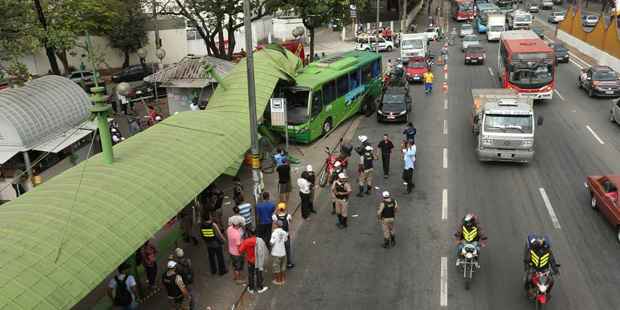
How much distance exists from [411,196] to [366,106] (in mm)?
11627

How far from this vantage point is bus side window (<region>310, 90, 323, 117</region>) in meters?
23.3

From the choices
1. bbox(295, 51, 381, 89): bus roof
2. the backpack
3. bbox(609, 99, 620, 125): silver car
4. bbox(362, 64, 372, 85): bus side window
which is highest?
bbox(295, 51, 381, 89): bus roof

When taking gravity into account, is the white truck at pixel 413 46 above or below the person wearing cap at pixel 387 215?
above

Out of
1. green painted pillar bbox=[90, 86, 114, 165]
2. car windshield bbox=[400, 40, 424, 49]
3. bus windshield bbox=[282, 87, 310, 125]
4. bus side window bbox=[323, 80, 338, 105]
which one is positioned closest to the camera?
green painted pillar bbox=[90, 86, 114, 165]

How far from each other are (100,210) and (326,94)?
15.7 metres

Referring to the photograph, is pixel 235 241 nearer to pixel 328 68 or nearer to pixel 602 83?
pixel 328 68

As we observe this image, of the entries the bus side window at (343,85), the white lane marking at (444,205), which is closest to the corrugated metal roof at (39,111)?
the bus side window at (343,85)

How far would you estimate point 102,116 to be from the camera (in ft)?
39.2

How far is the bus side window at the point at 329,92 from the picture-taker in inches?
958

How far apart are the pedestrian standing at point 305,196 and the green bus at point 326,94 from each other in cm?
694

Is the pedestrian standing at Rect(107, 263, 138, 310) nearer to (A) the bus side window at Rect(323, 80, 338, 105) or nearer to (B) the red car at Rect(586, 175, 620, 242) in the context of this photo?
(B) the red car at Rect(586, 175, 620, 242)

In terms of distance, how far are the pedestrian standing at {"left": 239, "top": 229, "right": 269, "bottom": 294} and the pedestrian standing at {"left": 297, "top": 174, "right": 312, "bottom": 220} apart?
3.52 m

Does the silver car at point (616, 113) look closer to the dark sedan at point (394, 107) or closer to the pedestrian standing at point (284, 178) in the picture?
the dark sedan at point (394, 107)

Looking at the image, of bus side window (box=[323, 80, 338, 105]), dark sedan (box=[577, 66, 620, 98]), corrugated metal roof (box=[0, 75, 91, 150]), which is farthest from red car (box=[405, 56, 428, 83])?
corrugated metal roof (box=[0, 75, 91, 150])
